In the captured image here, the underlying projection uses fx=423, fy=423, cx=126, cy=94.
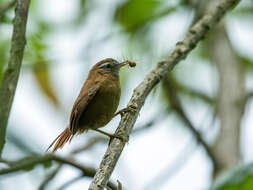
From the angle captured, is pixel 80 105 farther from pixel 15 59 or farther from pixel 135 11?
pixel 135 11

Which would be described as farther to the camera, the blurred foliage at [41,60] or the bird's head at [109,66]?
the blurred foliage at [41,60]

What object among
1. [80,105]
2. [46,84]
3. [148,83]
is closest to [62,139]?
[80,105]

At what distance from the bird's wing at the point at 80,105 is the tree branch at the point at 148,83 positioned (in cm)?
93

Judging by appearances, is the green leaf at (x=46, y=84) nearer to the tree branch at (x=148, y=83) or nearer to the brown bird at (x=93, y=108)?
the brown bird at (x=93, y=108)

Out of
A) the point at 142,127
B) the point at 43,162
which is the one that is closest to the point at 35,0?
the point at 142,127

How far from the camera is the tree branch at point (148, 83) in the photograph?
104 inches

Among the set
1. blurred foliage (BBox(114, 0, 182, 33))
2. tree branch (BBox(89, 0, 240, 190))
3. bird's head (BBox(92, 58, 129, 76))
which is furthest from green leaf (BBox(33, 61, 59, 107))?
tree branch (BBox(89, 0, 240, 190))

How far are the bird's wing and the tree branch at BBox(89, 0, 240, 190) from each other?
927 millimetres

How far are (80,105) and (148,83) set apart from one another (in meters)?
1.21

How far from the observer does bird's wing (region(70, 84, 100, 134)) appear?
14.5 feet

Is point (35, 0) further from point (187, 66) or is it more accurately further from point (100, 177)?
point (100, 177)

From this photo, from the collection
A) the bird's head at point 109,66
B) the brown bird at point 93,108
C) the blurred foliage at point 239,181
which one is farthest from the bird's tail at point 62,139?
the blurred foliage at point 239,181

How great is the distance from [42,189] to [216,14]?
2368mm

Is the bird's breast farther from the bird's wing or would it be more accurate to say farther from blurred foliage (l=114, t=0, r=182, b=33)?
blurred foliage (l=114, t=0, r=182, b=33)
